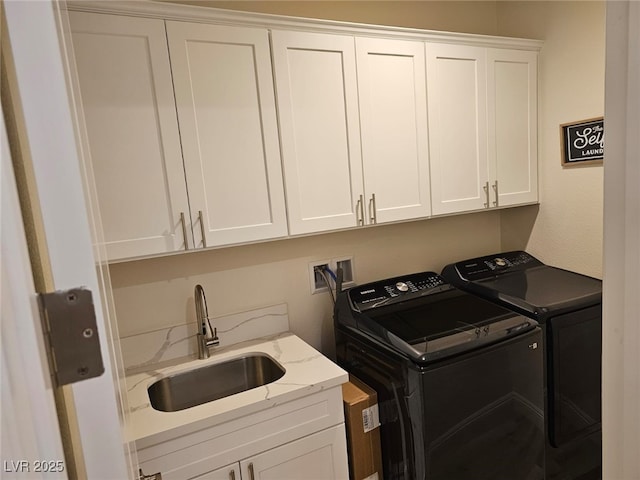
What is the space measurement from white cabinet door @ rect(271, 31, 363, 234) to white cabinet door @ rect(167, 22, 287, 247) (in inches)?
2.4

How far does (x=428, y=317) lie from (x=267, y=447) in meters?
0.89

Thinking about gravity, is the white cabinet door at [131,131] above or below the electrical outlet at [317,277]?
above

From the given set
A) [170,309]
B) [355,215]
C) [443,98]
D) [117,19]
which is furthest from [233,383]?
[443,98]

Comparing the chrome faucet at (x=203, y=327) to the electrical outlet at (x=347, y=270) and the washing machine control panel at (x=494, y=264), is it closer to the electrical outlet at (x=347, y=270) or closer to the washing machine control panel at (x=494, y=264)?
the electrical outlet at (x=347, y=270)

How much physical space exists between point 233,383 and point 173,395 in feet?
0.85

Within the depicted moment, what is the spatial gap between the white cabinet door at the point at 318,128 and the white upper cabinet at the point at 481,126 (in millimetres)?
461

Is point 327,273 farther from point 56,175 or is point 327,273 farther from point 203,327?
point 56,175

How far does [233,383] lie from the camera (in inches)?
74.6

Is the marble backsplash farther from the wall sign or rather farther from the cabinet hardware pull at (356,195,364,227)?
the wall sign

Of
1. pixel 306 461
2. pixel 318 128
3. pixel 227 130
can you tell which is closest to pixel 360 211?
pixel 318 128

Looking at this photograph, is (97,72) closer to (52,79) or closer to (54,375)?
(52,79)

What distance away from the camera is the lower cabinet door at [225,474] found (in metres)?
1.43

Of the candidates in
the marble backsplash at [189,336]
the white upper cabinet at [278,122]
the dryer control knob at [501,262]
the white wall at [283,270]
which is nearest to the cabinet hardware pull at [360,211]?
the white upper cabinet at [278,122]

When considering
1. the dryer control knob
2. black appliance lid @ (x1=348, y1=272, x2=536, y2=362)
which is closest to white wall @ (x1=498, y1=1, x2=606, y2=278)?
the dryer control knob
